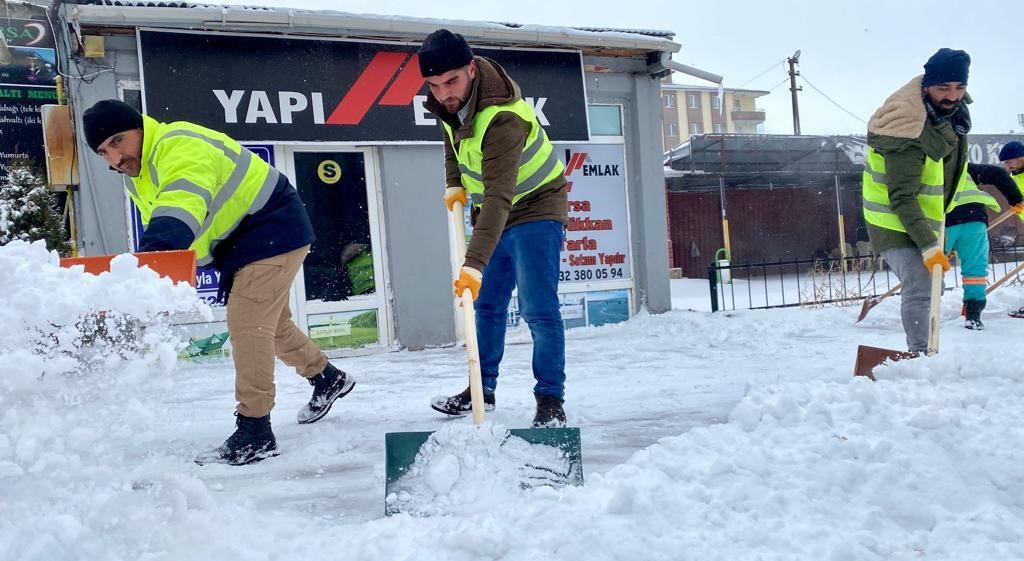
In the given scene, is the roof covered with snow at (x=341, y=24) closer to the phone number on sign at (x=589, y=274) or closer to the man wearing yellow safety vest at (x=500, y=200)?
the phone number on sign at (x=589, y=274)

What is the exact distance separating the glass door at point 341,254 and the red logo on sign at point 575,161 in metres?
2.17

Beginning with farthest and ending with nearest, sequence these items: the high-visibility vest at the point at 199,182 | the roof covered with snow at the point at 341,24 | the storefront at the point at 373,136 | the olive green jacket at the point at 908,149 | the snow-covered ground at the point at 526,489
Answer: the storefront at the point at 373,136 → the roof covered with snow at the point at 341,24 → the olive green jacket at the point at 908,149 → the high-visibility vest at the point at 199,182 → the snow-covered ground at the point at 526,489

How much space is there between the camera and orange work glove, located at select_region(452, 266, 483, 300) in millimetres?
2617

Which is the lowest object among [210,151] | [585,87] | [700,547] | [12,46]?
[700,547]

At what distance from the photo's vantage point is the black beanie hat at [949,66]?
11.6 ft

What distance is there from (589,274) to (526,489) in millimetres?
5751

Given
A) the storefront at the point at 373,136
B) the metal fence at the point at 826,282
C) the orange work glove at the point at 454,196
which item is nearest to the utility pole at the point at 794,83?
the metal fence at the point at 826,282

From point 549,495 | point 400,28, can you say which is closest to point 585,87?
point 400,28

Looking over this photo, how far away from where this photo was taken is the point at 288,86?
646 centimetres

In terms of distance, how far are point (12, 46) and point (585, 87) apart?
24.4ft

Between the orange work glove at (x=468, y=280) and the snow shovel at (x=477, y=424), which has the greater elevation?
the orange work glove at (x=468, y=280)

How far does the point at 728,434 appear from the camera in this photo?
2605 millimetres

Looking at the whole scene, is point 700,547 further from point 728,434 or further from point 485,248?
point 485,248

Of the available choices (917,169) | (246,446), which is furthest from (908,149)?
(246,446)
